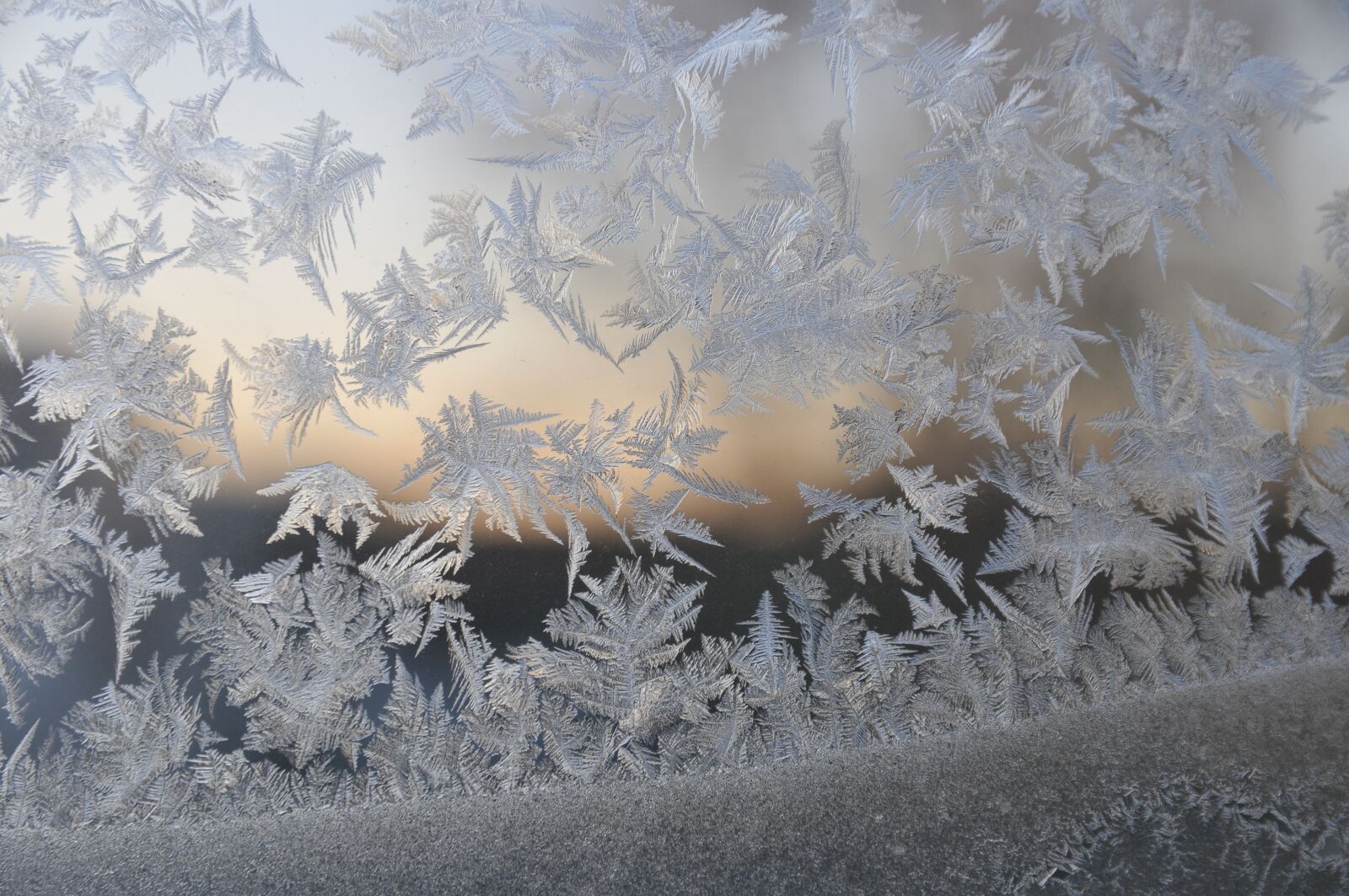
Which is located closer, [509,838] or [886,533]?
[509,838]

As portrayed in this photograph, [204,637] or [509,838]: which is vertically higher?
[204,637]

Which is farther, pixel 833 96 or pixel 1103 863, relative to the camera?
pixel 833 96

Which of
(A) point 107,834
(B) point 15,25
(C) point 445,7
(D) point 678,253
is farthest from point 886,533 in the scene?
(B) point 15,25

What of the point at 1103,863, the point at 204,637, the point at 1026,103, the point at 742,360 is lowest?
the point at 1103,863

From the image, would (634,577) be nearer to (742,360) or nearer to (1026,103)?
(742,360)

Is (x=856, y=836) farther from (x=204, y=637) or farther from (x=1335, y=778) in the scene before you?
(x=204, y=637)

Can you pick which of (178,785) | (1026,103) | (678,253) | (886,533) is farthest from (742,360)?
(178,785)
